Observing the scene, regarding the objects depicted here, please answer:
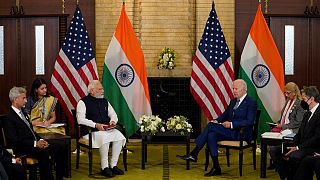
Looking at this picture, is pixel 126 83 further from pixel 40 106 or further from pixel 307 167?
pixel 307 167

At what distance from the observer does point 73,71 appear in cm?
999

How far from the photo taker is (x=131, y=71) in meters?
9.92

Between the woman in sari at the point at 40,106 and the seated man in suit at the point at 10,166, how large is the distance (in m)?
2.17

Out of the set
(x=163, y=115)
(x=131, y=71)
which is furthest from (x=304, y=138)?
(x=163, y=115)

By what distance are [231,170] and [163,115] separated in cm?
315

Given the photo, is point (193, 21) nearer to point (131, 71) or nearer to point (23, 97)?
point (131, 71)

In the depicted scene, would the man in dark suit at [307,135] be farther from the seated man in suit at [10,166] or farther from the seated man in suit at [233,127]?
the seated man in suit at [10,166]

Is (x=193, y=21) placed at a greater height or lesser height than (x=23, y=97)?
greater

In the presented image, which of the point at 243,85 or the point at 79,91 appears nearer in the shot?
the point at 243,85

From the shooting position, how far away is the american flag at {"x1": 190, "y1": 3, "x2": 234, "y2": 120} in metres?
9.94

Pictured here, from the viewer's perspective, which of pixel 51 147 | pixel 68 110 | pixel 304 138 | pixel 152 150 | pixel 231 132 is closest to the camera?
pixel 304 138

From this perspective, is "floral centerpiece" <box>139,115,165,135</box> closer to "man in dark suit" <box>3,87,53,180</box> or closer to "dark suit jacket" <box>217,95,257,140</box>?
"dark suit jacket" <box>217,95,257,140</box>

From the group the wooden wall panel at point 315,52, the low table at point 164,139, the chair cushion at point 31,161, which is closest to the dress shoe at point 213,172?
the low table at point 164,139

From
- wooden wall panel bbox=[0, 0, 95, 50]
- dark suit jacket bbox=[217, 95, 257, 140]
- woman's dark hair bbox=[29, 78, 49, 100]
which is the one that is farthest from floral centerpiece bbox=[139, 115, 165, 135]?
wooden wall panel bbox=[0, 0, 95, 50]
